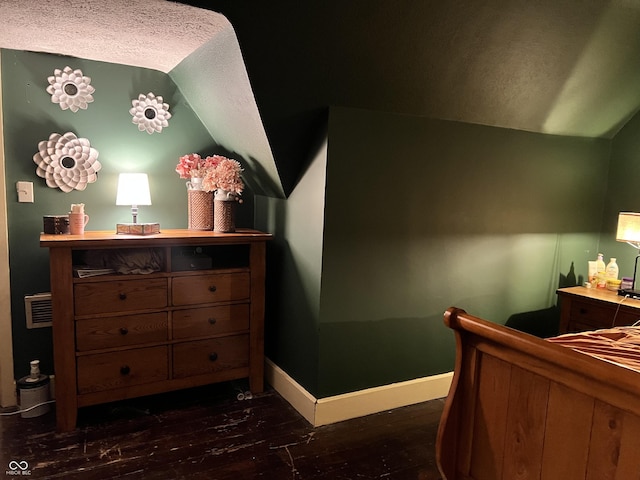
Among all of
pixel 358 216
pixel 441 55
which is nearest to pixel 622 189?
pixel 441 55

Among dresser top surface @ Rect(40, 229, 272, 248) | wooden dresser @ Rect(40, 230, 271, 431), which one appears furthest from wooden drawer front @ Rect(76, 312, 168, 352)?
dresser top surface @ Rect(40, 229, 272, 248)

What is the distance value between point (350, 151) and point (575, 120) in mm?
1670

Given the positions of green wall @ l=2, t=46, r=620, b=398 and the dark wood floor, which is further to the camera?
green wall @ l=2, t=46, r=620, b=398

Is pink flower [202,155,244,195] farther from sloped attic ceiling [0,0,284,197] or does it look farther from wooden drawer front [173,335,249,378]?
wooden drawer front [173,335,249,378]

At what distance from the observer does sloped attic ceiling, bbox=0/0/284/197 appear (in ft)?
6.32

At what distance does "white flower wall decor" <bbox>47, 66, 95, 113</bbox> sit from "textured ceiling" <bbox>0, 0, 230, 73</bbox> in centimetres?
11

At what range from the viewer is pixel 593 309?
118 inches

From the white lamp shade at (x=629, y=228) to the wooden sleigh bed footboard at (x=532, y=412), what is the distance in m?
1.77

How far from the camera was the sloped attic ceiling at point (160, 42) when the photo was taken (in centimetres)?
193

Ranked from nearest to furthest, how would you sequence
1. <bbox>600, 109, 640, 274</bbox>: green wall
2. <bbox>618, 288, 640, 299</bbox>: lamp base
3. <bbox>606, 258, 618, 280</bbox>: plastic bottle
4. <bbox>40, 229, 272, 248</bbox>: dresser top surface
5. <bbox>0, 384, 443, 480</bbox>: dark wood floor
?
<bbox>0, 384, 443, 480</bbox>: dark wood floor → <bbox>40, 229, 272, 248</bbox>: dresser top surface → <bbox>618, 288, 640, 299</bbox>: lamp base → <bbox>606, 258, 618, 280</bbox>: plastic bottle → <bbox>600, 109, 640, 274</bbox>: green wall

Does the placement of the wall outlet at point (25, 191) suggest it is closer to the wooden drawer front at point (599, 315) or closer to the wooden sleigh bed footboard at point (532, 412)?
the wooden sleigh bed footboard at point (532, 412)

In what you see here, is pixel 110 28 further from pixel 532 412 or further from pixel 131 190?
pixel 532 412

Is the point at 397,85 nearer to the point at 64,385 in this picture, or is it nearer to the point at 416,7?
the point at 416,7

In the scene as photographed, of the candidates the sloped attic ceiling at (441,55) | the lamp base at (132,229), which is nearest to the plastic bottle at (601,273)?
the sloped attic ceiling at (441,55)
